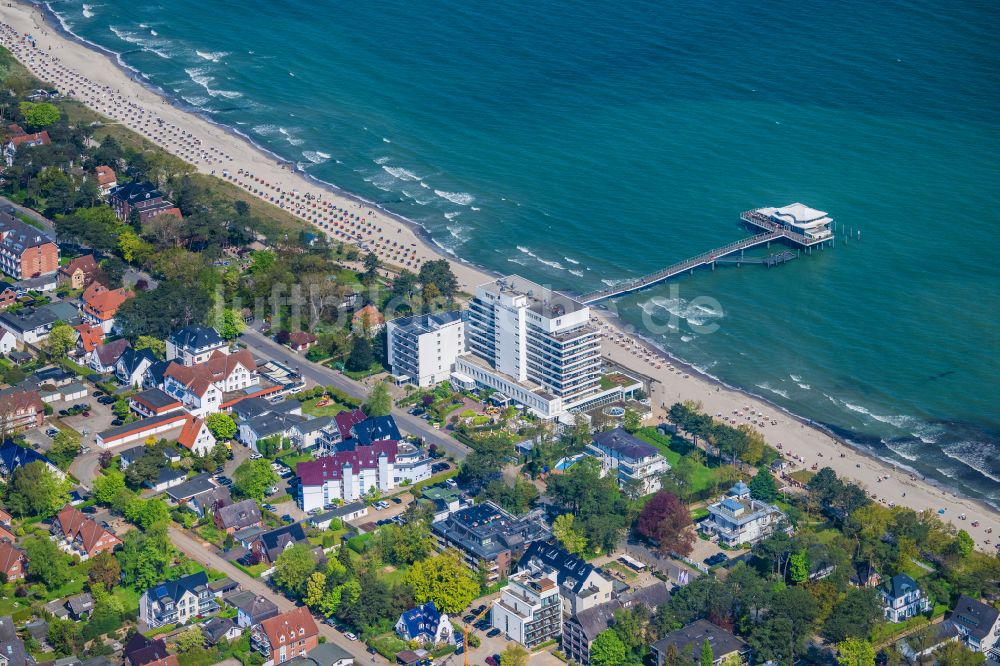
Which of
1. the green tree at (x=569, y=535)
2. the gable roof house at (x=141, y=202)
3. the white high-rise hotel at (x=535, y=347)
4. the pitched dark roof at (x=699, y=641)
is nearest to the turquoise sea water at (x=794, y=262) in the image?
the white high-rise hotel at (x=535, y=347)

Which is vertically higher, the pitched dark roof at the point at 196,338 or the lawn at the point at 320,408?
the pitched dark roof at the point at 196,338

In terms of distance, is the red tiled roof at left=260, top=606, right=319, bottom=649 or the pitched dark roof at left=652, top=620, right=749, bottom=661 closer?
the pitched dark roof at left=652, top=620, right=749, bottom=661

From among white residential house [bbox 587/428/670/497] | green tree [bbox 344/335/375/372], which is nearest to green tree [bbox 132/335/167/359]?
green tree [bbox 344/335/375/372]

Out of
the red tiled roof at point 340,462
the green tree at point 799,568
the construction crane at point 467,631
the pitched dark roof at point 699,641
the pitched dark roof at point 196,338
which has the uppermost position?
the pitched dark roof at point 196,338

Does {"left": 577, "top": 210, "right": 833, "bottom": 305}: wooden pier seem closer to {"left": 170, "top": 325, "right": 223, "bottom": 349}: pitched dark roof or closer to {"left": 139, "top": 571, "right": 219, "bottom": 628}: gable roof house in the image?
{"left": 170, "top": 325, "right": 223, "bottom": 349}: pitched dark roof

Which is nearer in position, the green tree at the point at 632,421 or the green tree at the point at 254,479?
the green tree at the point at 254,479

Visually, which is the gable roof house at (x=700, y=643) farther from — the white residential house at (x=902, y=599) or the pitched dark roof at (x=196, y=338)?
the pitched dark roof at (x=196, y=338)

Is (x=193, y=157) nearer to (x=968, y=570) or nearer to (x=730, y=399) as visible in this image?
(x=730, y=399)

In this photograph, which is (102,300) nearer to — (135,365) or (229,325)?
(135,365)
